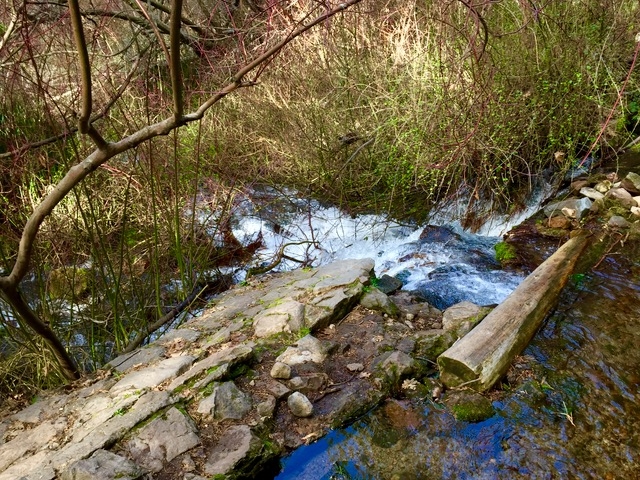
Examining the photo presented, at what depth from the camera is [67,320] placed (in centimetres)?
440

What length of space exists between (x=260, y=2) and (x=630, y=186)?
6356 millimetres

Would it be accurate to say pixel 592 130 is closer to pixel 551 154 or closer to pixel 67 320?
pixel 551 154

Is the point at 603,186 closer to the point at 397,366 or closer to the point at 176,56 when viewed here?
the point at 397,366

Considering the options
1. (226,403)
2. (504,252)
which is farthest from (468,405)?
(504,252)

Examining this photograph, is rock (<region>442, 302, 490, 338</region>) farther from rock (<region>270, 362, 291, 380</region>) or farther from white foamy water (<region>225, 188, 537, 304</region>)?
rock (<region>270, 362, 291, 380</region>)

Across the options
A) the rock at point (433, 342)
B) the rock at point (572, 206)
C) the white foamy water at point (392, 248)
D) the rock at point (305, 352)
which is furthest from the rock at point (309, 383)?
the rock at point (572, 206)

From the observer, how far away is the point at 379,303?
3.60m

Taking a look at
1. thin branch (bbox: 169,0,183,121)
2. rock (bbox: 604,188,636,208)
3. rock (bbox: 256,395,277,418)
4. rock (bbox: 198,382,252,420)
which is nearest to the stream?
rock (bbox: 256,395,277,418)

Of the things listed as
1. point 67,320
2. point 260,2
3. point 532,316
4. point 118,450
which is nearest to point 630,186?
point 532,316

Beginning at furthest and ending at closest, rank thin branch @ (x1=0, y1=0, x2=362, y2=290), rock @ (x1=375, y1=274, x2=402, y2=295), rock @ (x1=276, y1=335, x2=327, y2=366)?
rock @ (x1=375, y1=274, x2=402, y2=295), rock @ (x1=276, y1=335, x2=327, y2=366), thin branch @ (x1=0, y1=0, x2=362, y2=290)

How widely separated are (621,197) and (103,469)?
195 inches

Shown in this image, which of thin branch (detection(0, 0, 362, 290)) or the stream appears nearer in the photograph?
thin branch (detection(0, 0, 362, 290))

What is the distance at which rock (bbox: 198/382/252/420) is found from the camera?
103 inches

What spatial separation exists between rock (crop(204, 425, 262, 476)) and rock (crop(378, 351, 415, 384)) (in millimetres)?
841
